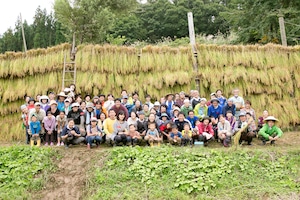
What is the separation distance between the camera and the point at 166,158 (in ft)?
17.3

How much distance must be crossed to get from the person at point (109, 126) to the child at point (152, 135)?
26.9 inches

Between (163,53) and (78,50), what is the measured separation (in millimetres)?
2202

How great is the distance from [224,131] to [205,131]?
363 millimetres

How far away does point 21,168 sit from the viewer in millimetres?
5250

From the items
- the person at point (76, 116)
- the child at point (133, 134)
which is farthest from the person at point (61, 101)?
the child at point (133, 134)

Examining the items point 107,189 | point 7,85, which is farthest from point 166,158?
Result: point 7,85

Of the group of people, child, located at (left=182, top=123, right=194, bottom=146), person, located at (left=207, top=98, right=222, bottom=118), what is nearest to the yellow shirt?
the group of people

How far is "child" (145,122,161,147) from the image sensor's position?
6.05 meters

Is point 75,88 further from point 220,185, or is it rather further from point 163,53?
point 220,185

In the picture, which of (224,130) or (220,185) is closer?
(220,185)

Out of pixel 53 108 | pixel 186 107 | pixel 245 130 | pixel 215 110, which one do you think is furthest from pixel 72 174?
pixel 245 130

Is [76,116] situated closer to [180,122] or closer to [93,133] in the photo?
[93,133]

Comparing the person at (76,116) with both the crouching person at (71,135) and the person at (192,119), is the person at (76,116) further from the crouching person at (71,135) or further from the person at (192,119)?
the person at (192,119)

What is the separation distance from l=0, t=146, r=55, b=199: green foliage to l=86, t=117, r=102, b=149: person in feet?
Answer: 2.30
